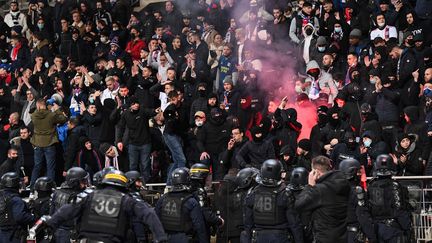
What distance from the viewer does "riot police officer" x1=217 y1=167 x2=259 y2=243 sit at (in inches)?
613

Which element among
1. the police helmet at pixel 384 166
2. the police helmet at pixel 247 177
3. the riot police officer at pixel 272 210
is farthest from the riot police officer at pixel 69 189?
the police helmet at pixel 384 166

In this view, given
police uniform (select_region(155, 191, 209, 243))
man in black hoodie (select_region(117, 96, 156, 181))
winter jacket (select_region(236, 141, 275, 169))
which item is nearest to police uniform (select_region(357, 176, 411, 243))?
police uniform (select_region(155, 191, 209, 243))

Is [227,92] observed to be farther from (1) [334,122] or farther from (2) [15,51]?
(2) [15,51]

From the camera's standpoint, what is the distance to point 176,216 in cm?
1495

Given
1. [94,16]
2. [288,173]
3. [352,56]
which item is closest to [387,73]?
[352,56]

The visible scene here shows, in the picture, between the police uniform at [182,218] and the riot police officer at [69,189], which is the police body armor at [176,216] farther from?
the riot police officer at [69,189]

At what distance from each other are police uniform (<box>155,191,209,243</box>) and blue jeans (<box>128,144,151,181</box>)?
15.6 ft

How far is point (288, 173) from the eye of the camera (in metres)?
17.2

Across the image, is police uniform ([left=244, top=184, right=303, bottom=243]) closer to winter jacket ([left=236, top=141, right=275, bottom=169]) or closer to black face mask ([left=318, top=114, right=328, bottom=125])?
winter jacket ([left=236, top=141, right=275, bottom=169])

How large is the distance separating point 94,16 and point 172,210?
1257 centimetres

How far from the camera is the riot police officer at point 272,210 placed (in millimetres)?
13709

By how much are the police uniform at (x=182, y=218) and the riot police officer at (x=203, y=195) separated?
15 centimetres

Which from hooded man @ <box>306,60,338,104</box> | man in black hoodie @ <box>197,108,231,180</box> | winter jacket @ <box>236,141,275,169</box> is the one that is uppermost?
hooded man @ <box>306,60,338,104</box>

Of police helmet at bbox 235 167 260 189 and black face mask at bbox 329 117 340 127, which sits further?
black face mask at bbox 329 117 340 127
